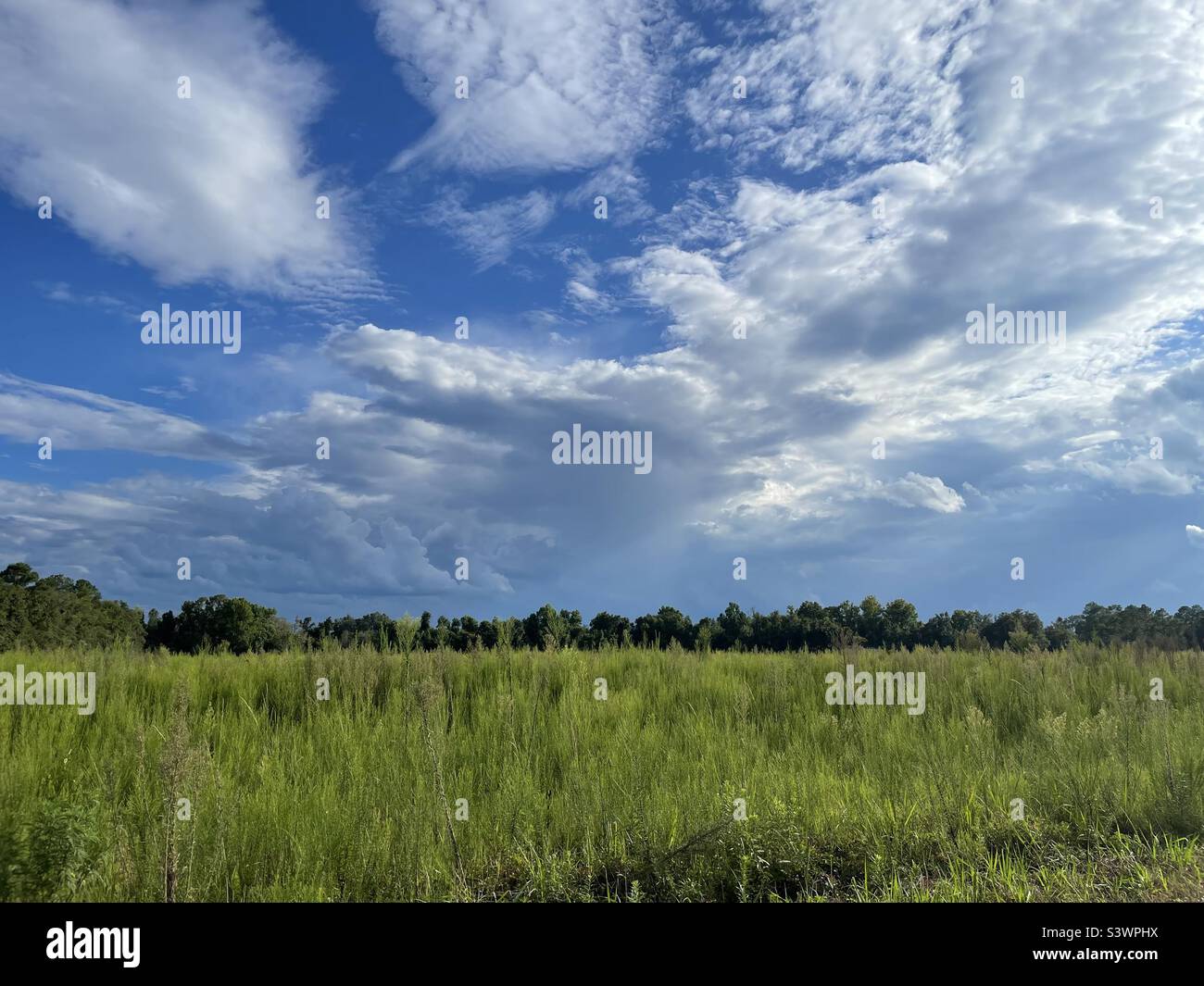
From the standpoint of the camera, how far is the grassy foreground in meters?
4.55

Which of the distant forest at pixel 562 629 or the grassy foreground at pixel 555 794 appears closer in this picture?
the grassy foreground at pixel 555 794

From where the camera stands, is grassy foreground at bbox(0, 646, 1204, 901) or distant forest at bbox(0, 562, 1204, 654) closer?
grassy foreground at bbox(0, 646, 1204, 901)

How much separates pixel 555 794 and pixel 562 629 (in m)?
4.33

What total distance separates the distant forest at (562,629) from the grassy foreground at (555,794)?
1.94 meters

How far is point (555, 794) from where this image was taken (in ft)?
19.6

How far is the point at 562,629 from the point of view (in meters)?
10.3

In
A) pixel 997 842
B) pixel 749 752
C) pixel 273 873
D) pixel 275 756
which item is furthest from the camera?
pixel 749 752

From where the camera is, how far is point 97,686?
837cm

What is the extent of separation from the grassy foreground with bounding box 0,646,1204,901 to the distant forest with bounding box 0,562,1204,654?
1936mm

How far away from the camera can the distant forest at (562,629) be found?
12109 millimetres

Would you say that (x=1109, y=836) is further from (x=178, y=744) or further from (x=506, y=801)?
(x=178, y=744)

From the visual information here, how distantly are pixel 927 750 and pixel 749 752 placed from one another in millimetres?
1736
